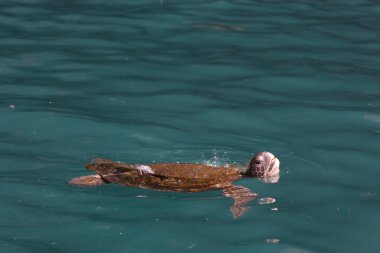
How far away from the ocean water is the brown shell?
10cm

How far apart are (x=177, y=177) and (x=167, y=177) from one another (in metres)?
0.08

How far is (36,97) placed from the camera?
864 cm

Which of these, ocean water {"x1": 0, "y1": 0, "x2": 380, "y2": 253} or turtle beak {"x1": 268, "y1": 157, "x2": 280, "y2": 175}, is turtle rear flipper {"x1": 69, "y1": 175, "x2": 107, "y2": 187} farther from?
turtle beak {"x1": 268, "y1": 157, "x2": 280, "y2": 175}

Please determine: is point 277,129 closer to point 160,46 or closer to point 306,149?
point 306,149

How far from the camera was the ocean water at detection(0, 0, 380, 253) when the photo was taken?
545cm

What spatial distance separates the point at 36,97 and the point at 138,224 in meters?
3.57

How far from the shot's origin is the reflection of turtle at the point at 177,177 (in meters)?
5.91

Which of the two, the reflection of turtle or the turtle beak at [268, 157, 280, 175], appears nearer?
the reflection of turtle

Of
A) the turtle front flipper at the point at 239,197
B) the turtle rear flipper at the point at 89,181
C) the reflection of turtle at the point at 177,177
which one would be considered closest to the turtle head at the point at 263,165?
the reflection of turtle at the point at 177,177

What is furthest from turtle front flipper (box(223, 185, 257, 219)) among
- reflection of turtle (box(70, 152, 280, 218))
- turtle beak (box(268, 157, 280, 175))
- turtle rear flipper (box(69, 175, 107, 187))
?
turtle rear flipper (box(69, 175, 107, 187))

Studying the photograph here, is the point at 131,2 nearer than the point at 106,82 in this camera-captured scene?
No

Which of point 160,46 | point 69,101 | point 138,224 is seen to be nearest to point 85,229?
point 138,224

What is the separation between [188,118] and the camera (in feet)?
26.6

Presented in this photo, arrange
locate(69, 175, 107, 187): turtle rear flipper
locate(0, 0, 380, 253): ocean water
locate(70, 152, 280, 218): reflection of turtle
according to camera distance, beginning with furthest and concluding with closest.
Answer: locate(69, 175, 107, 187): turtle rear flipper, locate(70, 152, 280, 218): reflection of turtle, locate(0, 0, 380, 253): ocean water
